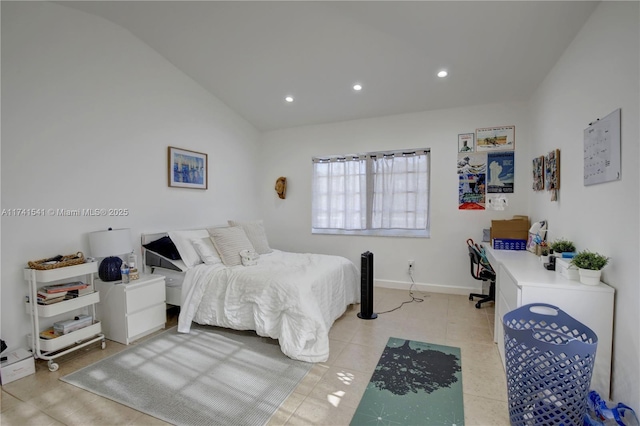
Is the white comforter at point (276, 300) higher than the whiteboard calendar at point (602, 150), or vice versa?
the whiteboard calendar at point (602, 150)

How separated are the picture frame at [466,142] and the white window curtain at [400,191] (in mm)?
445

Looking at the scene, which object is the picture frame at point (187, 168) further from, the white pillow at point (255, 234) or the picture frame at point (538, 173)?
the picture frame at point (538, 173)

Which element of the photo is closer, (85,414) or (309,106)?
(85,414)

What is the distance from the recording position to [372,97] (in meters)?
3.90

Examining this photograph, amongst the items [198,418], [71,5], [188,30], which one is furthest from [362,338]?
[71,5]

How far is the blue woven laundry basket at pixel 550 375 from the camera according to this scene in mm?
1477

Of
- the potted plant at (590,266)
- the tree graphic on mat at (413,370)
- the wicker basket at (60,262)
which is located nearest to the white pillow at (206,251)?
the wicker basket at (60,262)

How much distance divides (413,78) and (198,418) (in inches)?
144

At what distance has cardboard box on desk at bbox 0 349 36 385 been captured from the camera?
2113 mm

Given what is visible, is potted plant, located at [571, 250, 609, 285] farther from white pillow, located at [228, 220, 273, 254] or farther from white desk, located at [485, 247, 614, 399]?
white pillow, located at [228, 220, 273, 254]

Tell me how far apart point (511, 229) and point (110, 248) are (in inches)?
161

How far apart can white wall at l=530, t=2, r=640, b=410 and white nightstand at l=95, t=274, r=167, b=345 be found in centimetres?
350

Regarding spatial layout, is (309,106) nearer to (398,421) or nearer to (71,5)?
(71,5)

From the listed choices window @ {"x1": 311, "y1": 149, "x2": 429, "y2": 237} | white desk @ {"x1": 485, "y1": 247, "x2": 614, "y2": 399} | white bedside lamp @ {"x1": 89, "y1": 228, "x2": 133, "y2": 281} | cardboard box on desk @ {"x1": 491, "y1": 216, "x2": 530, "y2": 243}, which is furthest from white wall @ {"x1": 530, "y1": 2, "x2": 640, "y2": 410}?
white bedside lamp @ {"x1": 89, "y1": 228, "x2": 133, "y2": 281}
